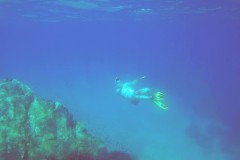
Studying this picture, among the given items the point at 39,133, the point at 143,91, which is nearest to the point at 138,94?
the point at 143,91

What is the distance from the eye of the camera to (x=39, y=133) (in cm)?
984

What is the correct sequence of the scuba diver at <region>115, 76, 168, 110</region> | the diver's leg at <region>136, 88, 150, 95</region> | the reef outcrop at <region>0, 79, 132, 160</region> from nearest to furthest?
1. the reef outcrop at <region>0, 79, 132, 160</region>
2. the scuba diver at <region>115, 76, 168, 110</region>
3. the diver's leg at <region>136, 88, 150, 95</region>

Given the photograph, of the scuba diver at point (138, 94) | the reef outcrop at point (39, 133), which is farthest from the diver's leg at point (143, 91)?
the reef outcrop at point (39, 133)

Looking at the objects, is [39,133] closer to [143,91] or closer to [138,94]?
[143,91]

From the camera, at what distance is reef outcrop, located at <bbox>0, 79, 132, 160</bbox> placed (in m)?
9.43

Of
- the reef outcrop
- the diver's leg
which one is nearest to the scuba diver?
the diver's leg

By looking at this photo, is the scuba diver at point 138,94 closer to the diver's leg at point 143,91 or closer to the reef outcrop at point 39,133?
the diver's leg at point 143,91

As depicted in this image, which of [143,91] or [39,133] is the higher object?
[143,91]

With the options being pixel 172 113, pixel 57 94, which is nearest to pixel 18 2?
pixel 57 94

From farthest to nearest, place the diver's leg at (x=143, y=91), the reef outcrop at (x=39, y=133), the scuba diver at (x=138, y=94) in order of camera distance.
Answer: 1. the diver's leg at (x=143, y=91)
2. the scuba diver at (x=138, y=94)
3. the reef outcrop at (x=39, y=133)

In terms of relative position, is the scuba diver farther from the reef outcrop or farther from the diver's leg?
the reef outcrop

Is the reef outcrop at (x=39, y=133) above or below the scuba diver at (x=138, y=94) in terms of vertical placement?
below

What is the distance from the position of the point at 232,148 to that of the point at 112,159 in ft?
52.2

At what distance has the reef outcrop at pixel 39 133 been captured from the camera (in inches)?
371
